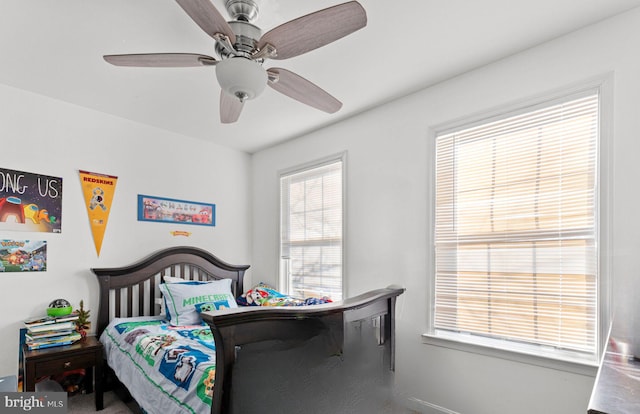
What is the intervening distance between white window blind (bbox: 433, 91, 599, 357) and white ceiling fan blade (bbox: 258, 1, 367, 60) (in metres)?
1.39

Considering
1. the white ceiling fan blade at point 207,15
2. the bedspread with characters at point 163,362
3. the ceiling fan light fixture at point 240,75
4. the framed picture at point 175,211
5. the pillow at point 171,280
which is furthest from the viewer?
the framed picture at point 175,211

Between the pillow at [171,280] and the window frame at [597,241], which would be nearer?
the window frame at [597,241]

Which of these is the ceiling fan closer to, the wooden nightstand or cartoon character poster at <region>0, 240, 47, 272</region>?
cartoon character poster at <region>0, 240, 47, 272</region>

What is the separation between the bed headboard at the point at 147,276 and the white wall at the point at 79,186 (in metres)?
0.11

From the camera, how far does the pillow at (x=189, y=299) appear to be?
3035 millimetres

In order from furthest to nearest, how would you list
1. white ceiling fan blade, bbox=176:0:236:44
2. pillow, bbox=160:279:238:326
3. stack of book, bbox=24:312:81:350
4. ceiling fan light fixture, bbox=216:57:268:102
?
pillow, bbox=160:279:238:326
stack of book, bbox=24:312:81:350
ceiling fan light fixture, bbox=216:57:268:102
white ceiling fan blade, bbox=176:0:236:44

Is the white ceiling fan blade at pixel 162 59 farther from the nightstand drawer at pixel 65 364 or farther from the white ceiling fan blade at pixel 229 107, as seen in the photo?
the nightstand drawer at pixel 65 364

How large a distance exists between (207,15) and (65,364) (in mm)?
2547

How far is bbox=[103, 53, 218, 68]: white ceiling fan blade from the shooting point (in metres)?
1.66

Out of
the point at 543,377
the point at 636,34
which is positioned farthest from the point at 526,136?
the point at 543,377

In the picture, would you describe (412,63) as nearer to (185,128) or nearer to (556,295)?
(556,295)

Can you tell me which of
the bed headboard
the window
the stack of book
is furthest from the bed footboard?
the bed headboard

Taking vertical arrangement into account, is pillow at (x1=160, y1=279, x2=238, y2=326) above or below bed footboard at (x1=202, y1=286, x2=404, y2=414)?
below

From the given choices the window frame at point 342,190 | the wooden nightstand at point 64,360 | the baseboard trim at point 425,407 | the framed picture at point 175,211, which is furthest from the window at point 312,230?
the wooden nightstand at point 64,360
